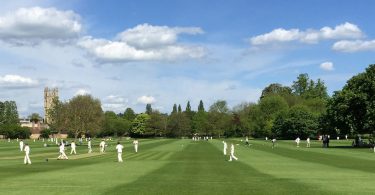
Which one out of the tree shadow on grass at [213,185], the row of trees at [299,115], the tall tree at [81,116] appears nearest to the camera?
the tree shadow on grass at [213,185]

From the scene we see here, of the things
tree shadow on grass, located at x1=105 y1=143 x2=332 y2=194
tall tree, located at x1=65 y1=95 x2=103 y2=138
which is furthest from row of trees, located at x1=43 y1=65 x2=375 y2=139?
tree shadow on grass, located at x1=105 y1=143 x2=332 y2=194

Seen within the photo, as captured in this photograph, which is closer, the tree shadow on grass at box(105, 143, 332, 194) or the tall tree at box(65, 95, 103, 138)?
the tree shadow on grass at box(105, 143, 332, 194)

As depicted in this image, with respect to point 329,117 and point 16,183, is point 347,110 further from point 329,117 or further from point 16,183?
point 16,183

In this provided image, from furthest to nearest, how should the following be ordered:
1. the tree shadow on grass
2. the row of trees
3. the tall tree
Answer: the tall tree → the row of trees → the tree shadow on grass

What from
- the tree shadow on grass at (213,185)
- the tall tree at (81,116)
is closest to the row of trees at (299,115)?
the tall tree at (81,116)

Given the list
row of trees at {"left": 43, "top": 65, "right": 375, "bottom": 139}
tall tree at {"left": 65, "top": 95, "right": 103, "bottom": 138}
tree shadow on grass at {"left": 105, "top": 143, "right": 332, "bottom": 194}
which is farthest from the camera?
tall tree at {"left": 65, "top": 95, "right": 103, "bottom": 138}

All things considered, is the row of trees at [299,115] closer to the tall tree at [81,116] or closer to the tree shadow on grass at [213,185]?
the tall tree at [81,116]

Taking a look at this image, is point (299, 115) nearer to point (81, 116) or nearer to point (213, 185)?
point (81, 116)

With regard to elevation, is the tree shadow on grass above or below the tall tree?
below

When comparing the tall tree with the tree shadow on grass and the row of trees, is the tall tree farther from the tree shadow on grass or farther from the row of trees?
the tree shadow on grass

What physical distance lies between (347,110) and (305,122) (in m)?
65.8

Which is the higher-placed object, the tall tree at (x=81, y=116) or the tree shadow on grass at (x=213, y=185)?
the tall tree at (x=81, y=116)

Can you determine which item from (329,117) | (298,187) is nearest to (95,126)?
(329,117)

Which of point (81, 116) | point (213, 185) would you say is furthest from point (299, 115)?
point (213, 185)
